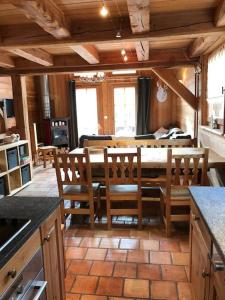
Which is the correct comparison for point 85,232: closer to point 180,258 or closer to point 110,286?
point 110,286

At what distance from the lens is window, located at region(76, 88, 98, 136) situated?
26.0 ft

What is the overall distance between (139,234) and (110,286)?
87cm

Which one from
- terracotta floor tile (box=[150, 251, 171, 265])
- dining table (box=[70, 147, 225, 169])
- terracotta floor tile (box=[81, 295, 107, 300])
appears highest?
dining table (box=[70, 147, 225, 169])

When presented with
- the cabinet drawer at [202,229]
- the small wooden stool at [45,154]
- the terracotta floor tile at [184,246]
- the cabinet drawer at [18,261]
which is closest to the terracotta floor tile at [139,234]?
the terracotta floor tile at [184,246]

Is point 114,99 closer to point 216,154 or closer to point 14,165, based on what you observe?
point 14,165

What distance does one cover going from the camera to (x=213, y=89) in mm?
3391

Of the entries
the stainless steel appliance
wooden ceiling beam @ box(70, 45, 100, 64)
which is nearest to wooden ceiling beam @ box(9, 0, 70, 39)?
wooden ceiling beam @ box(70, 45, 100, 64)

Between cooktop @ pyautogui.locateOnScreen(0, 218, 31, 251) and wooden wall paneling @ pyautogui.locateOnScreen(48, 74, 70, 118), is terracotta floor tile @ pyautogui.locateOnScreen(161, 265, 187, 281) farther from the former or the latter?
wooden wall paneling @ pyautogui.locateOnScreen(48, 74, 70, 118)

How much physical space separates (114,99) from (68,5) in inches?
226

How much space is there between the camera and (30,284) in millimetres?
1247

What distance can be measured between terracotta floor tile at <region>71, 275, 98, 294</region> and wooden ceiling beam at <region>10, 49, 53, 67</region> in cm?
259

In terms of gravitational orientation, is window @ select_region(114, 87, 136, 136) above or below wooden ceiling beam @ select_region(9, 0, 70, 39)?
below

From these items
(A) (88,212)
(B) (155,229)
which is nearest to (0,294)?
(A) (88,212)

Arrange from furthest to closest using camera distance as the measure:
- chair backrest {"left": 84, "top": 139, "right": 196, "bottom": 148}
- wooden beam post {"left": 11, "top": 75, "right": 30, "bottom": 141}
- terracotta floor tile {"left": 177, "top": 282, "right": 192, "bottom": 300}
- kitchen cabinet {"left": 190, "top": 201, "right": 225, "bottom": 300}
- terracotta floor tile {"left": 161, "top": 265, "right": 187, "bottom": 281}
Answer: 1. wooden beam post {"left": 11, "top": 75, "right": 30, "bottom": 141}
2. chair backrest {"left": 84, "top": 139, "right": 196, "bottom": 148}
3. terracotta floor tile {"left": 161, "top": 265, "right": 187, "bottom": 281}
4. terracotta floor tile {"left": 177, "top": 282, "right": 192, "bottom": 300}
5. kitchen cabinet {"left": 190, "top": 201, "right": 225, "bottom": 300}
